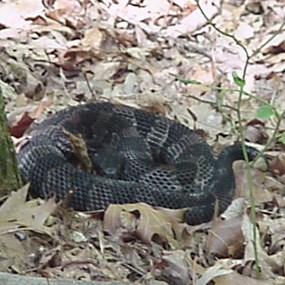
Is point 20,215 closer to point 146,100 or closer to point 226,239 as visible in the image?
point 226,239

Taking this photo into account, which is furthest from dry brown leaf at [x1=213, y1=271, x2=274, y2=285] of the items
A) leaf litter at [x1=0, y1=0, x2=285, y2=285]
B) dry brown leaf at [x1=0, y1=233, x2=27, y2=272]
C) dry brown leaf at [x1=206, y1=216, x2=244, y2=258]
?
dry brown leaf at [x1=0, y1=233, x2=27, y2=272]

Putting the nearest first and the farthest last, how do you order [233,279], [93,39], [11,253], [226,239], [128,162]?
[233,279]
[11,253]
[226,239]
[128,162]
[93,39]

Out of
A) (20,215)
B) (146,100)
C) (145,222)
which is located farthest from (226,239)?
(146,100)

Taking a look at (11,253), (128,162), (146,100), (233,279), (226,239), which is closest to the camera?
(233,279)

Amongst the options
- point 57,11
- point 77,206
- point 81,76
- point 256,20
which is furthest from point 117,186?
point 256,20

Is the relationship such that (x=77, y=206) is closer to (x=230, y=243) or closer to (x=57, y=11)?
(x=230, y=243)

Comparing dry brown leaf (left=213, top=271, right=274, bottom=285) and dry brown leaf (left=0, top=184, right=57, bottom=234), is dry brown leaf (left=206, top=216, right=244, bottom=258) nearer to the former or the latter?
dry brown leaf (left=213, top=271, right=274, bottom=285)
